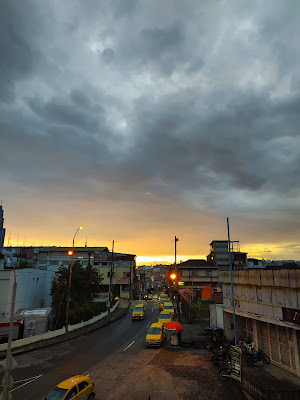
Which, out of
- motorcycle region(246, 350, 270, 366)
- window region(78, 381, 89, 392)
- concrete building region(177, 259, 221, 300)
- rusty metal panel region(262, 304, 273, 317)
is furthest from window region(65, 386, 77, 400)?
concrete building region(177, 259, 221, 300)

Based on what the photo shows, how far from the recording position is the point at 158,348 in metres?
24.8

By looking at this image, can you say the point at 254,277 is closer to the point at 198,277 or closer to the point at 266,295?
the point at 266,295

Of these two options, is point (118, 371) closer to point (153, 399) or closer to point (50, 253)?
point (153, 399)

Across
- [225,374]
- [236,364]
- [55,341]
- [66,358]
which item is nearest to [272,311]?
[236,364]

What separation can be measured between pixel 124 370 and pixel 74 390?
7239 millimetres

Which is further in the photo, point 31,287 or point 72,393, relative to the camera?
point 31,287

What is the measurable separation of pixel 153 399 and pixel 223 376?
16.7 ft

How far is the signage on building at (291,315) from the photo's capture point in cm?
1499

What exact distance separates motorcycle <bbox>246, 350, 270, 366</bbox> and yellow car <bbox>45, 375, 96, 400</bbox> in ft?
34.6

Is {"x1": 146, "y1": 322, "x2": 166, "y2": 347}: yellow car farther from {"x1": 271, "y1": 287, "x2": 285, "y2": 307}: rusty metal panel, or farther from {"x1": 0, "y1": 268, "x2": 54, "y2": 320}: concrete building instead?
{"x1": 0, "y1": 268, "x2": 54, "y2": 320}: concrete building

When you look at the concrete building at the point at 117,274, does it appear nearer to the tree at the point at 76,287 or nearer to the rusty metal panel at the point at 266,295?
the tree at the point at 76,287

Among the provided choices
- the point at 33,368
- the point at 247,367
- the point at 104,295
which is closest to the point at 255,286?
the point at 247,367

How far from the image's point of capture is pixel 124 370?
1872 centimetres

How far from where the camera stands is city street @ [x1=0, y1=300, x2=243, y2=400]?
1497 centimetres
